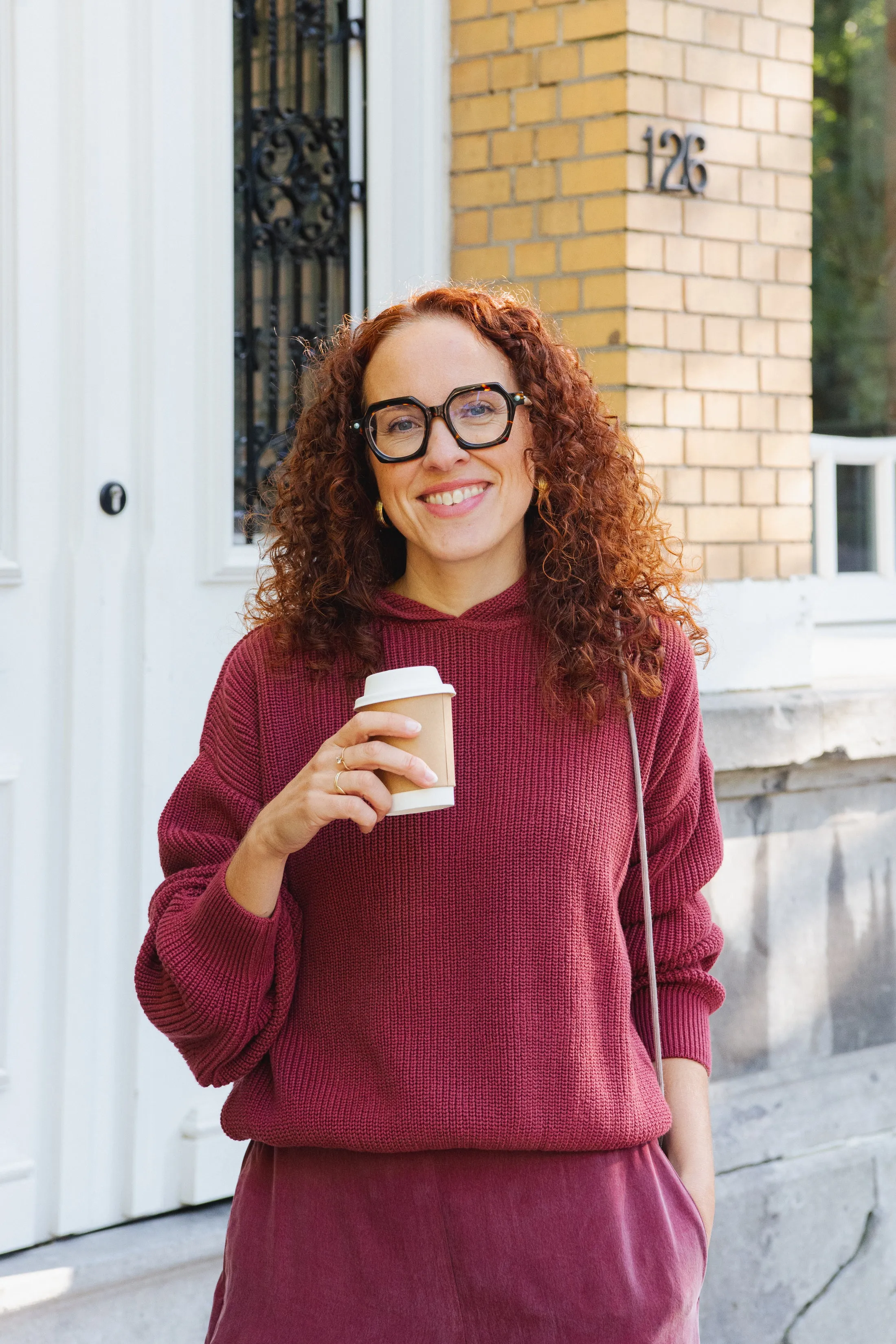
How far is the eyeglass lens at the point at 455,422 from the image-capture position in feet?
6.03

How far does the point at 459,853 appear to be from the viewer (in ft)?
5.87

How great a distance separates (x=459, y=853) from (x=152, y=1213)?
6.12 ft

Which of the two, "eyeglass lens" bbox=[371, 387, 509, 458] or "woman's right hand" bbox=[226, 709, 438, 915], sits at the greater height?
"eyeglass lens" bbox=[371, 387, 509, 458]

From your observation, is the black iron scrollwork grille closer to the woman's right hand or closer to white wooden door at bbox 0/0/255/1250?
white wooden door at bbox 0/0/255/1250

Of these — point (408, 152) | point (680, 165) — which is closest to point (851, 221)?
point (680, 165)

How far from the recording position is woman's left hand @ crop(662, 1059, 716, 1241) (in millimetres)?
1991

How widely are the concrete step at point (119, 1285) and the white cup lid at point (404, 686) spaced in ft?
6.47

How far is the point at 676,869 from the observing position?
79.5 inches

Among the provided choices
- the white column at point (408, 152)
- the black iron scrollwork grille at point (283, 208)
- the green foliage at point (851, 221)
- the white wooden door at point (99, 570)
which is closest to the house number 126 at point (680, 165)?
the white column at point (408, 152)

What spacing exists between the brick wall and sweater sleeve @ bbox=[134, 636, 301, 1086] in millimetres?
1935

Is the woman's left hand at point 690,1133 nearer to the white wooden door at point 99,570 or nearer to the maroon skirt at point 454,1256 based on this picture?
the maroon skirt at point 454,1256

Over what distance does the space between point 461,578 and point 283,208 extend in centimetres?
196

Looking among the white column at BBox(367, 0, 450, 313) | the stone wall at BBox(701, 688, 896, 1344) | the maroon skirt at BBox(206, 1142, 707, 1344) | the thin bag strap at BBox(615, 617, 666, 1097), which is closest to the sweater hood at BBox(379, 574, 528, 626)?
the thin bag strap at BBox(615, 617, 666, 1097)

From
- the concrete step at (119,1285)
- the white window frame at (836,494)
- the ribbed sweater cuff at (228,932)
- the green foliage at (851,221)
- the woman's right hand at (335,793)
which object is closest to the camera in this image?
the woman's right hand at (335,793)
